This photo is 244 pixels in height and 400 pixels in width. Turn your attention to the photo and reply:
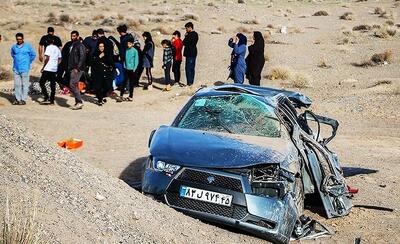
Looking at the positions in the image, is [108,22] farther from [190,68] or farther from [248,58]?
[248,58]

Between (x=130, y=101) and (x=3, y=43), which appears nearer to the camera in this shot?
(x=130, y=101)

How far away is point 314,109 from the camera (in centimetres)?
1653

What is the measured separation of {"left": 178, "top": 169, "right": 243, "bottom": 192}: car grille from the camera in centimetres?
636

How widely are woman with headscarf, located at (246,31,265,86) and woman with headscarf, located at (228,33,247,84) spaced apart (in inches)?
6.8

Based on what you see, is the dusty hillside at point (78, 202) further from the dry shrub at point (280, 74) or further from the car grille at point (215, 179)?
the dry shrub at point (280, 74)

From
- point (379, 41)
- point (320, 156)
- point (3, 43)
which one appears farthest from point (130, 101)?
point (379, 41)

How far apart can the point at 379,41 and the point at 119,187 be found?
24.9 metres

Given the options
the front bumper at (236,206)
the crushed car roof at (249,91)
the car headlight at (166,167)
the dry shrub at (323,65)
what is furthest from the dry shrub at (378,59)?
the car headlight at (166,167)

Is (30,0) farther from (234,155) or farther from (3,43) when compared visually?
(234,155)

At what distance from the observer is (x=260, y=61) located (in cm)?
1638

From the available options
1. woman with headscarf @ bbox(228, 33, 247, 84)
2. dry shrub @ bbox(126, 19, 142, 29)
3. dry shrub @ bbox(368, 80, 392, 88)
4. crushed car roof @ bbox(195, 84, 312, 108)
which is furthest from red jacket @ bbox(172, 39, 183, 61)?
dry shrub @ bbox(126, 19, 142, 29)

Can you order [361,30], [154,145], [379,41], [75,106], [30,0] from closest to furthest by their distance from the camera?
[154,145], [75,106], [379,41], [361,30], [30,0]

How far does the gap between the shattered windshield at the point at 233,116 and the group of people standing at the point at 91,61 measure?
6.83 m

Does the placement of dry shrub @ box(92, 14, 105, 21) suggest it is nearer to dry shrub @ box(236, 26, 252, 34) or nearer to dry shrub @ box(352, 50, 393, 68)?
dry shrub @ box(236, 26, 252, 34)
